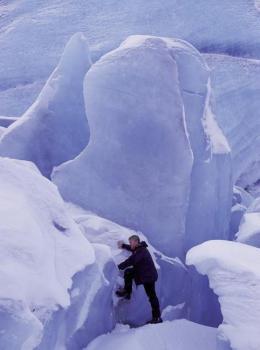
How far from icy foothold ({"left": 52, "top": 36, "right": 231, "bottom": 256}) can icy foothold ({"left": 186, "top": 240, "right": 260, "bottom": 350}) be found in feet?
3.00

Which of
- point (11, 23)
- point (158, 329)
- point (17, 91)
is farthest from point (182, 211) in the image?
point (11, 23)

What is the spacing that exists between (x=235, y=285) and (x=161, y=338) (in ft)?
1.82

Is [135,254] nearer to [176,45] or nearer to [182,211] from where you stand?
[182,211]

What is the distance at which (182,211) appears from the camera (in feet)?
15.1

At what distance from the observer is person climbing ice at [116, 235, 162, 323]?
3713mm

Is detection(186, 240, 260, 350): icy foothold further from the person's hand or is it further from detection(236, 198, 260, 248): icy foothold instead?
detection(236, 198, 260, 248): icy foothold

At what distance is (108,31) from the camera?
1129cm

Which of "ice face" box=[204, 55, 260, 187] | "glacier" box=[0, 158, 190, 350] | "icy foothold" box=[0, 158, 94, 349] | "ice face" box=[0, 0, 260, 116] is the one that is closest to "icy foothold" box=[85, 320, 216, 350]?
"glacier" box=[0, 158, 190, 350]

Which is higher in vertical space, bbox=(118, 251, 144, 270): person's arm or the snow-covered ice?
bbox=(118, 251, 144, 270): person's arm

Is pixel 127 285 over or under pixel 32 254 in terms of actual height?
under

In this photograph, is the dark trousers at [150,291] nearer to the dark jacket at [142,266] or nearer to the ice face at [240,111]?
the dark jacket at [142,266]

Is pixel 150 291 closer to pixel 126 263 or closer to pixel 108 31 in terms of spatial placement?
pixel 126 263

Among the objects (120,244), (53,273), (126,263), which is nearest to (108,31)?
(120,244)

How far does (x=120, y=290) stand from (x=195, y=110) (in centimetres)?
201
